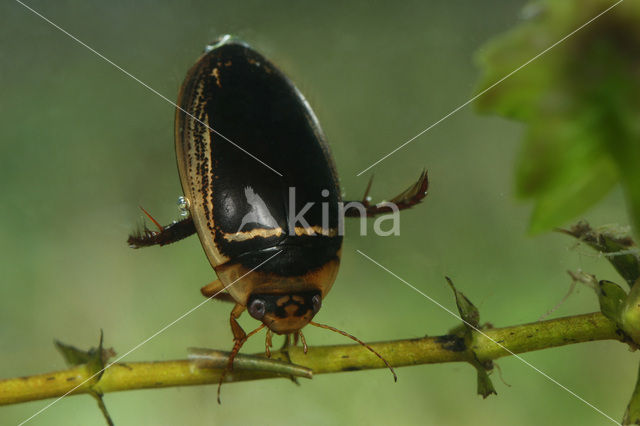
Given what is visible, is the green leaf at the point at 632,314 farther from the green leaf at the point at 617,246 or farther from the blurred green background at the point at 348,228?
the blurred green background at the point at 348,228

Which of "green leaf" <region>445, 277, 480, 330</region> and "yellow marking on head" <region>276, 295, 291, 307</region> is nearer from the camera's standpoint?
"green leaf" <region>445, 277, 480, 330</region>

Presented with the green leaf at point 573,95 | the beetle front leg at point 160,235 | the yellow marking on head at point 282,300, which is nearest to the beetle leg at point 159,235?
the beetle front leg at point 160,235

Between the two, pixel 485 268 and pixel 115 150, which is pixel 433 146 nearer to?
pixel 485 268

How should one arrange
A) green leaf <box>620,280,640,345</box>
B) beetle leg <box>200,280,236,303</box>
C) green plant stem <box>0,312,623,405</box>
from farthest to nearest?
1. beetle leg <box>200,280,236,303</box>
2. green plant stem <box>0,312,623,405</box>
3. green leaf <box>620,280,640,345</box>

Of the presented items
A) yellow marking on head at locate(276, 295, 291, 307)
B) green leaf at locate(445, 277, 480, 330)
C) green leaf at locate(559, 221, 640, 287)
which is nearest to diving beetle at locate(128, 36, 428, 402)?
yellow marking on head at locate(276, 295, 291, 307)

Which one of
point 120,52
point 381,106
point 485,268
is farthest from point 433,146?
point 120,52

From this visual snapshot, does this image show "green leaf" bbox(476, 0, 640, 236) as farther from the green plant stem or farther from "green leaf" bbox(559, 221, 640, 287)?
the green plant stem

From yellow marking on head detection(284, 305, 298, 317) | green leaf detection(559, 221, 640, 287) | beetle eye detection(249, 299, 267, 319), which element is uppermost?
green leaf detection(559, 221, 640, 287)
